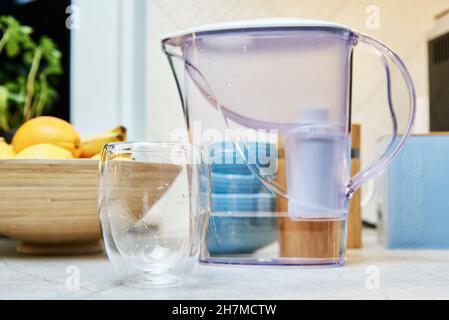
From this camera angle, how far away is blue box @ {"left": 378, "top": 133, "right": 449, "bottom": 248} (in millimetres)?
830

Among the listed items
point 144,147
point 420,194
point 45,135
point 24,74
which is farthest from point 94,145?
point 24,74

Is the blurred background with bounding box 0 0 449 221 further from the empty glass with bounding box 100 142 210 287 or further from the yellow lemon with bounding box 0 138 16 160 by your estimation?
the empty glass with bounding box 100 142 210 287

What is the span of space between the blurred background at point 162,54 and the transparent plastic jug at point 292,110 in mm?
433

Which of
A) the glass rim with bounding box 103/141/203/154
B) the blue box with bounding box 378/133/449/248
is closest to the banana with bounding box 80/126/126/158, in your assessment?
the glass rim with bounding box 103/141/203/154

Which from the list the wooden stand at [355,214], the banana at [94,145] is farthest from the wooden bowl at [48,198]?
the wooden stand at [355,214]

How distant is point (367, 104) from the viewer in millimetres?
1195

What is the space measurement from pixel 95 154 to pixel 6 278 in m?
0.26

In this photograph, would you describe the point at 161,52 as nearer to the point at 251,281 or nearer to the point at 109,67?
the point at 109,67

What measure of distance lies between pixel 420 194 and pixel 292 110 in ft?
0.94

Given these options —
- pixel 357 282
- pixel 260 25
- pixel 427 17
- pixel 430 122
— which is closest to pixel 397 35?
pixel 427 17

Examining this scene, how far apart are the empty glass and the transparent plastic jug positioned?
0.10m

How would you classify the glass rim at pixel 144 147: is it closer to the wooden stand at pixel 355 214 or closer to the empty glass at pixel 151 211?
the empty glass at pixel 151 211

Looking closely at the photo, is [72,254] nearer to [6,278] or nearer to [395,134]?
[6,278]

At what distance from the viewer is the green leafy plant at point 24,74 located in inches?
47.2
